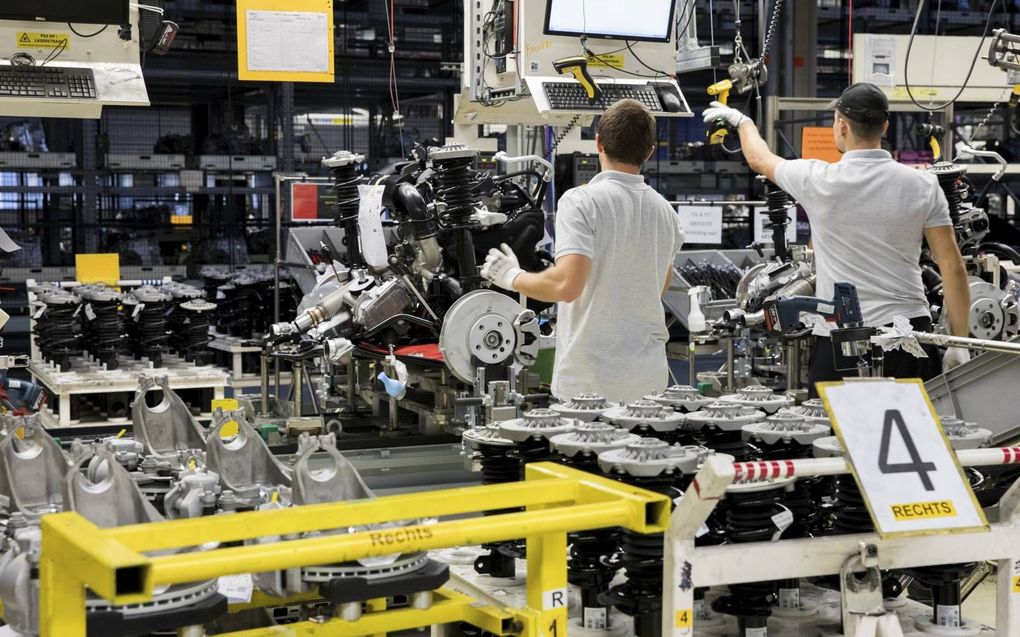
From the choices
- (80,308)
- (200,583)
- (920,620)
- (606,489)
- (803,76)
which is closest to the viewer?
(200,583)

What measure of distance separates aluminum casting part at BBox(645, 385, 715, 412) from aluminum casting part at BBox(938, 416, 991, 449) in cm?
47

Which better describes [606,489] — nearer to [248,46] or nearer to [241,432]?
[241,432]

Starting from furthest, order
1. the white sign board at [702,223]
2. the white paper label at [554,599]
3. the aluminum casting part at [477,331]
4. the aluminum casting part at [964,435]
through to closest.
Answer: the white sign board at [702,223] → the aluminum casting part at [477,331] → the aluminum casting part at [964,435] → the white paper label at [554,599]

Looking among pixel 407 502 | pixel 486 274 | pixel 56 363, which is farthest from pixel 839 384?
pixel 56 363

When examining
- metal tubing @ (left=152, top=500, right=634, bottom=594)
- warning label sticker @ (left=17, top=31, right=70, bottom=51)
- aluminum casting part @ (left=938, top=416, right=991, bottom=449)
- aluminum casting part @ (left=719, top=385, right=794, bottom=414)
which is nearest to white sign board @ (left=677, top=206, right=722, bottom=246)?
warning label sticker @ (left=17, top=31, right=70, bottom=51)

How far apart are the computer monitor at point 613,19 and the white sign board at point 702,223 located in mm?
2459

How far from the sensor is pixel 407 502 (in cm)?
188

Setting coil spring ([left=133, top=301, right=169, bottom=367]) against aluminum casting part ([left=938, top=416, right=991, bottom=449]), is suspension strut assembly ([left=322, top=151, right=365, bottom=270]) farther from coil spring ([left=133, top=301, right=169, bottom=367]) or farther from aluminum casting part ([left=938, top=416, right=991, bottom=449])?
aluminum casting part ([left=938, top=416, right=991, bottom=449])

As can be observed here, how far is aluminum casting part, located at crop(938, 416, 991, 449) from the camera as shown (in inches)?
93.6

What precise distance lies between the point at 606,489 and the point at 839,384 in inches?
17.2

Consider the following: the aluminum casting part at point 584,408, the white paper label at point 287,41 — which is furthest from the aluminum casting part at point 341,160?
the aluminum casting part at point 584,408

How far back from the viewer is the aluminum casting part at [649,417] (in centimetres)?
237

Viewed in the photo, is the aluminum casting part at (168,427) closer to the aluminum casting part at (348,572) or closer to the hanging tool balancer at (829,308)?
the aluminum casting part at (348,572)

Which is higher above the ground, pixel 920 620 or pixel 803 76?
pixel 803 76
